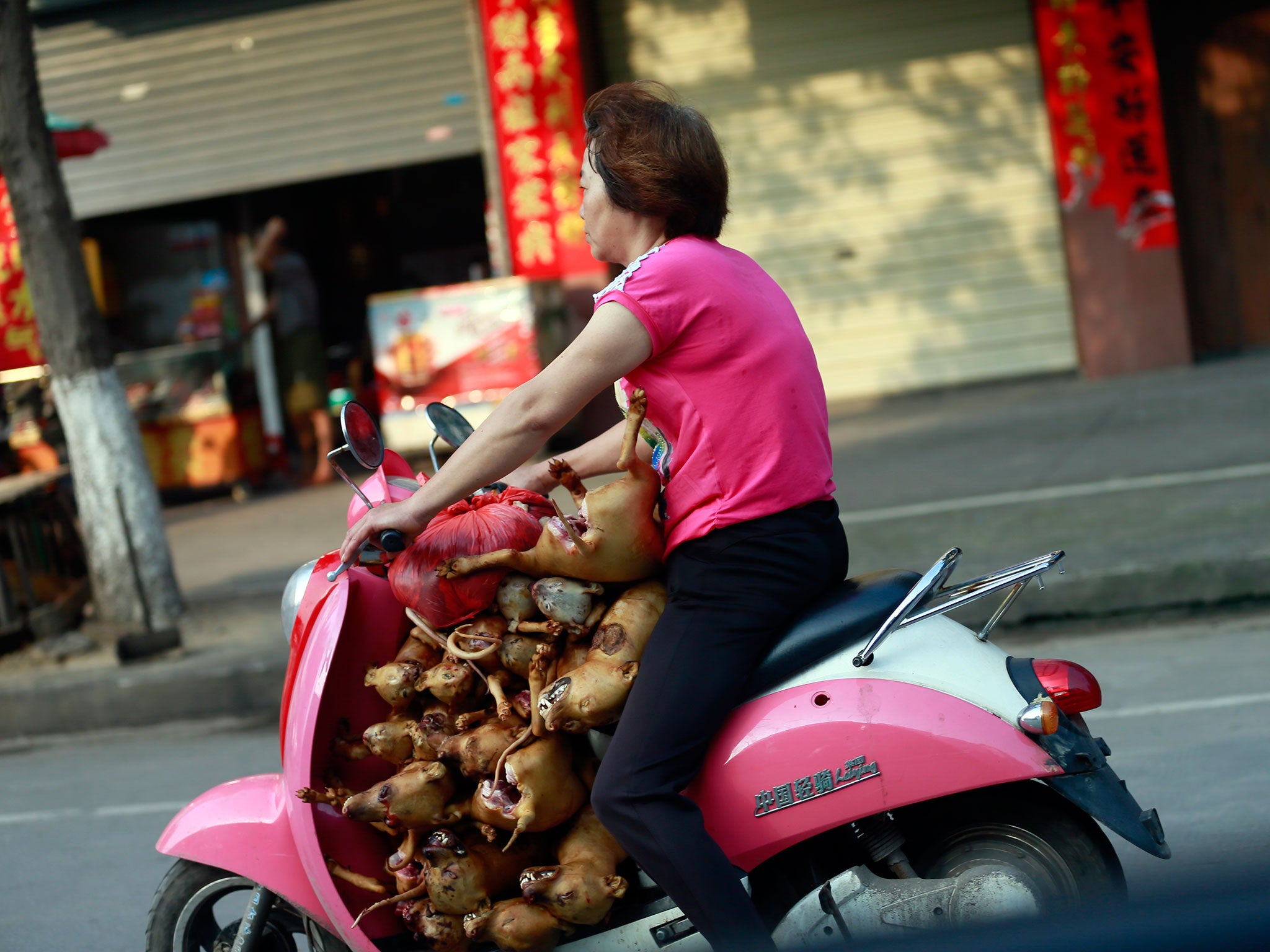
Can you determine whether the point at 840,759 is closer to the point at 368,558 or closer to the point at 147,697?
the point at 368,558

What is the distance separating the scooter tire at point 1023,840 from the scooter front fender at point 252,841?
3.86 feet

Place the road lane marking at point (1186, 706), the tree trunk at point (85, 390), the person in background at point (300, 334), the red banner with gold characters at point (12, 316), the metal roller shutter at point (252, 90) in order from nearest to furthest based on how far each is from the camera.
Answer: the road lane marking at point (1186, 706)
the tree trunk at point (85, 390)
the metal roller shutter at point (252, 90)
the person in background at point (300, 334)
the red banner with gold characters at point (12, 316)

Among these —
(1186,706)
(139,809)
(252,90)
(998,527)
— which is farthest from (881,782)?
(252,90)

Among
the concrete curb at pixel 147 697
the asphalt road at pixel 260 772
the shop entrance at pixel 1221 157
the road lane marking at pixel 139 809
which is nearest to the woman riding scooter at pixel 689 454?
the asphalt road at pixel 260 772

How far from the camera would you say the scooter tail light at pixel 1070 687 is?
7.87 ft

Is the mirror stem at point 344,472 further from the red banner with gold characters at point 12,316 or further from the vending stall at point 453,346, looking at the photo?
the red banner with gold characters at point 12,316

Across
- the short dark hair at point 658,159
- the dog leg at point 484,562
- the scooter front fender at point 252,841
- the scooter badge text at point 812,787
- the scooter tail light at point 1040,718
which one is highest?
the short dark hair at point 658,159

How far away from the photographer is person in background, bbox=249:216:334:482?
11.4m

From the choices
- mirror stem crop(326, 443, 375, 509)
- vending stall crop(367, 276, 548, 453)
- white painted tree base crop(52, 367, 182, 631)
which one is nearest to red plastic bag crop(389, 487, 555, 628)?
mirror stem crop(326, 443, 375, 509)

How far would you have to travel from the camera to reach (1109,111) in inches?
418

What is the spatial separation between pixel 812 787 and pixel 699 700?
263 millimetres

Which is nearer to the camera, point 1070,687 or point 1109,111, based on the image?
point 1070,687

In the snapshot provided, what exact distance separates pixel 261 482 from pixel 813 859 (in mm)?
10128

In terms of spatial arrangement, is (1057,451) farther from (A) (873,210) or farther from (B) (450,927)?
(B) (450,927)
